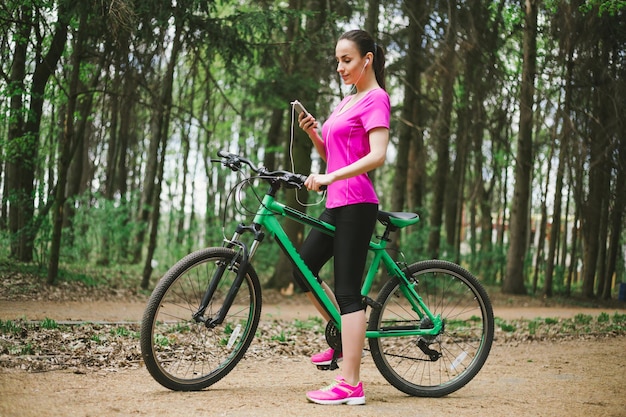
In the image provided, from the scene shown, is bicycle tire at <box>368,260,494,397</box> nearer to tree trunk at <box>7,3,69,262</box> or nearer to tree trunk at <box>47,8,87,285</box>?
tree trunk at <box>47,8,87,285</box>

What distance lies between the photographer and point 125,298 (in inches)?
451

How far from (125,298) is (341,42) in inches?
334

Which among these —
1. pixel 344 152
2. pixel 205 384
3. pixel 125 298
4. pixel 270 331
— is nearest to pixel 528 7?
pixel 270 331

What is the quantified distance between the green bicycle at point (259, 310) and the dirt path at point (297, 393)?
16 centimetres

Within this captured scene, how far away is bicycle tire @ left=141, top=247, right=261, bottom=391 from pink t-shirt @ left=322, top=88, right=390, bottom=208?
76 cm

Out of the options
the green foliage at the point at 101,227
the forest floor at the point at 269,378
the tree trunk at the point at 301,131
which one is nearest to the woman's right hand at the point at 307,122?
the forest floor at the point at 269,378

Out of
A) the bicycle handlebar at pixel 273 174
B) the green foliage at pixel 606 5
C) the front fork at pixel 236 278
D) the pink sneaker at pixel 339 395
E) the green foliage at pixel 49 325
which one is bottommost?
the green foliage at pixel 49 325

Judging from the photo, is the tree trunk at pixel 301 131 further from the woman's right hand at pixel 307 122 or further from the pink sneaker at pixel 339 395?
the pink sneaker at pixel 339 395

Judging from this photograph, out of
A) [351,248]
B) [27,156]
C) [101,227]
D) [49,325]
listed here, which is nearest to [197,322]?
[351,248]

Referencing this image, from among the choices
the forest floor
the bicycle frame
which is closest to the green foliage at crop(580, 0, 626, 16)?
the forest floor

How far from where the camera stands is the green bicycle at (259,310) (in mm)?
3996

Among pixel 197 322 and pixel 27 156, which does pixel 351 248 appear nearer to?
pixel 197 322

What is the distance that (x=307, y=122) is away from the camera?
413 centimetres

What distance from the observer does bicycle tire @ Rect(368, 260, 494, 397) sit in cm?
440
